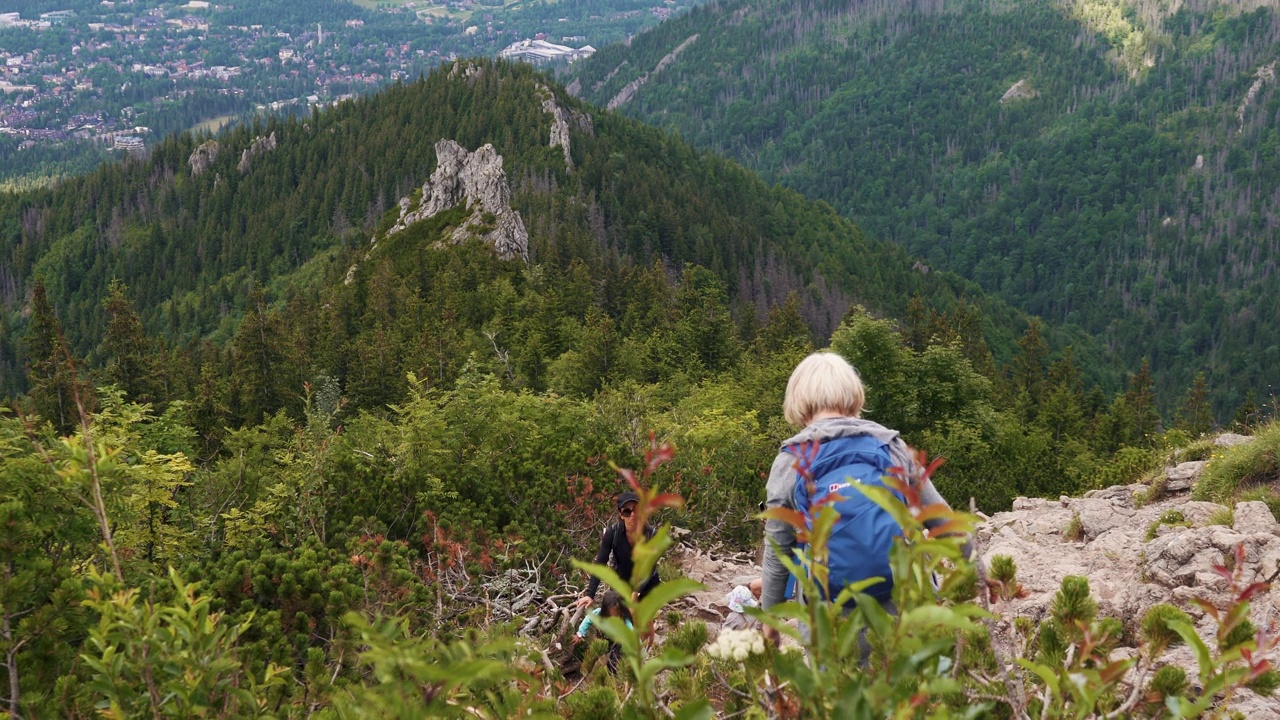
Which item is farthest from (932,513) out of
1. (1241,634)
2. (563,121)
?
(563,121)

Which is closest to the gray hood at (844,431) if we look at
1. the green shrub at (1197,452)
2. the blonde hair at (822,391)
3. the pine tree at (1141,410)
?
the blonde hair at (822,391)

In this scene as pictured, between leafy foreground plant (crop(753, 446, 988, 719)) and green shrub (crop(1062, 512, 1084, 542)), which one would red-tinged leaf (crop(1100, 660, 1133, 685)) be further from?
green shrub (crop(1062, 512, 1084, 542))

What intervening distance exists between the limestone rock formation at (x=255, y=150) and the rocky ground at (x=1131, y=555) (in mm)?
134224

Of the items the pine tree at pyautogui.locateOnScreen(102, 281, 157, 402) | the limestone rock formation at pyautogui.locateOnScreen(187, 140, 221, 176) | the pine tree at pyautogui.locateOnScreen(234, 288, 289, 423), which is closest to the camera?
the pine tree at pyautogui.locateOnScreen(102, 281, 157, 402)

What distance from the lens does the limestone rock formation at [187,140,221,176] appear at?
5261 inches

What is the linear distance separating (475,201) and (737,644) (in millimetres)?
68081

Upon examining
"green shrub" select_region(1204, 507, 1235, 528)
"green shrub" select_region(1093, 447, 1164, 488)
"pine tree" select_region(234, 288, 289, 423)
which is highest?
"green shrub" select_region(1204, 507, 1235, 528)

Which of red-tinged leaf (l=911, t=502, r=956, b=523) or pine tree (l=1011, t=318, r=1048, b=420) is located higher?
red-tinged leaf (l=911, t=502, r=956, b=523)

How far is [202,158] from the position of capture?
438 feet

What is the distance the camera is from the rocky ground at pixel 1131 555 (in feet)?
21.0

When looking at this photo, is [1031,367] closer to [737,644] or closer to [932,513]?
[737,644]

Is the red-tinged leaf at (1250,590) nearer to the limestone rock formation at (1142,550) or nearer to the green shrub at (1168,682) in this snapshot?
the green shrub at (1168,682)

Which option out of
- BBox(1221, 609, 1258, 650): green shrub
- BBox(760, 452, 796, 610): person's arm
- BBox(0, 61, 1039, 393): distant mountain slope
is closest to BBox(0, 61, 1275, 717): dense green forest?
BBox(760, 452, 796, 610): person's arm

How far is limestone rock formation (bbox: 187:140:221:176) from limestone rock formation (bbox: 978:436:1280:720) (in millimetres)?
141243
